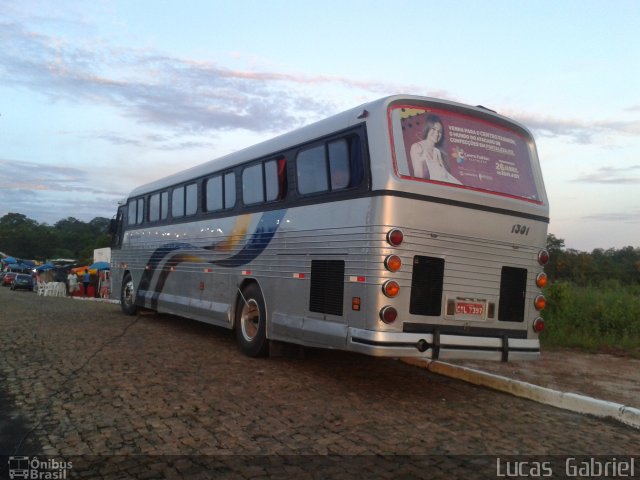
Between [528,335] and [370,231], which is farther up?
[370,231]

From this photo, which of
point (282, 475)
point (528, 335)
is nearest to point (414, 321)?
point (528, 335)

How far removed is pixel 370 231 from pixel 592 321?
27.6ft

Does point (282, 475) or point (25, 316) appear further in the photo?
point (25, 316)

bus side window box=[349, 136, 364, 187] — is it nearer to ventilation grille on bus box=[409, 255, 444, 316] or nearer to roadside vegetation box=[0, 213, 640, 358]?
ventilation grille on bus box=[409, 255, 444, 316]

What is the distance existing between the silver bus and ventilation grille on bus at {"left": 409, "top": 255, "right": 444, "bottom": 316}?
1 cm

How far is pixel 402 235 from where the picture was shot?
6.64 meters

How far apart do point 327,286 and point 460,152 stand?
2.30 m

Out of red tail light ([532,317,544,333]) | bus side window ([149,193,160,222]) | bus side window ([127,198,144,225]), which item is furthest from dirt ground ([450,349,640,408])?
bus side window ([127,198,144,225])

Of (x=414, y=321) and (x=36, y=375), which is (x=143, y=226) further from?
(x=414, y=321)

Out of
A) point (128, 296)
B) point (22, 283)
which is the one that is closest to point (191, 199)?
point (128, 296)

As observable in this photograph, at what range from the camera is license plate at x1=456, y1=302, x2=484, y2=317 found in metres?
7.09

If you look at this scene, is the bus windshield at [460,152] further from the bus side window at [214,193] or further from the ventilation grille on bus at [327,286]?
the bus side window at [214,193]

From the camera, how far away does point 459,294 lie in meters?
7.08

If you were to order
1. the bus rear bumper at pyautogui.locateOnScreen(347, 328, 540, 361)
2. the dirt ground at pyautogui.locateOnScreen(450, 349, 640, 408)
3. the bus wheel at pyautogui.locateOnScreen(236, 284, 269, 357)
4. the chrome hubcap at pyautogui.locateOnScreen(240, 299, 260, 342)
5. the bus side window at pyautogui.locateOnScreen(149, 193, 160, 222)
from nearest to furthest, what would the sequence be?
the bus rear bumper at pyautogui.locateOnScreen(347, 328, 540, 361)
the dirt ground at pyautogui.locateOnScreen(450, 349, 640, 408)
the bus wheel at pyautogui.locateOnScreen(236, 284, 269, 357)
the chrome hubcap at pyautogui.locateOnScreen(240, 299, 260, 342)
the bus side window at pyautogui.locateOnScreen(149, 193, 160, 222)
